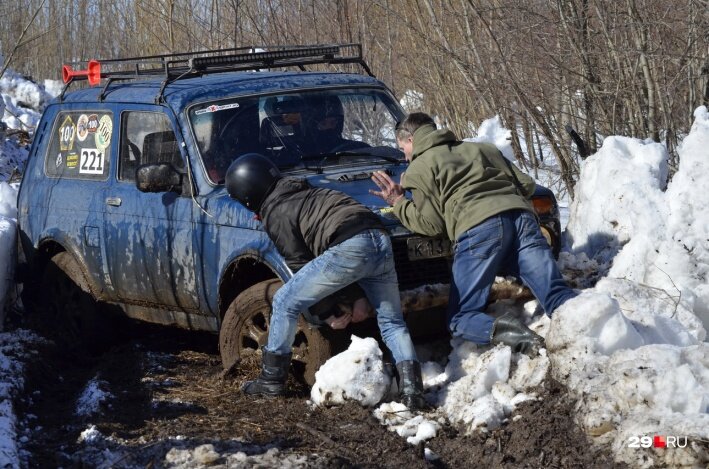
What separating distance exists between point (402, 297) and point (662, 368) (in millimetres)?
1642

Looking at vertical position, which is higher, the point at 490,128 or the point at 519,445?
the point at 490,128

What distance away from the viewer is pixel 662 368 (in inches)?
191

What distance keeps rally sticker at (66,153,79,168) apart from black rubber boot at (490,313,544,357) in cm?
372

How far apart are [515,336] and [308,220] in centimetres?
132

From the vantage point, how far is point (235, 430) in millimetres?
5527

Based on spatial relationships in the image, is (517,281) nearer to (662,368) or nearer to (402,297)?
(402,297)

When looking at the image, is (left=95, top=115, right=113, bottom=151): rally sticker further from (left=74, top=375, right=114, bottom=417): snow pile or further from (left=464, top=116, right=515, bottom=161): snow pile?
(left=464, top=116, right=515, bottom=161): snow pile

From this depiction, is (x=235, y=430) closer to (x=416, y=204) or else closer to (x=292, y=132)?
(x=416, y=204)

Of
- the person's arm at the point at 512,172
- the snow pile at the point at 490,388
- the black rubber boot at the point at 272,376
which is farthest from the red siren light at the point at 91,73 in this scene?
the snow pile at the point at 490,388

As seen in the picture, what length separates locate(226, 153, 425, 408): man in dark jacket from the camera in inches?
225

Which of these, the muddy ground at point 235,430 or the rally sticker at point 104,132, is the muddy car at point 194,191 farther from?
the muddy ground at point 235,430

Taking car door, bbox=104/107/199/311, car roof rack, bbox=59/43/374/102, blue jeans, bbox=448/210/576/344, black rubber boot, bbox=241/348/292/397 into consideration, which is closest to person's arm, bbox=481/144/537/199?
→ blue jeans, bbox=448/210/576/344

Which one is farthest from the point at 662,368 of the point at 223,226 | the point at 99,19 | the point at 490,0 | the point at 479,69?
the point at 99,19

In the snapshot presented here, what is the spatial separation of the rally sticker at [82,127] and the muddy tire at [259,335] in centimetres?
226
